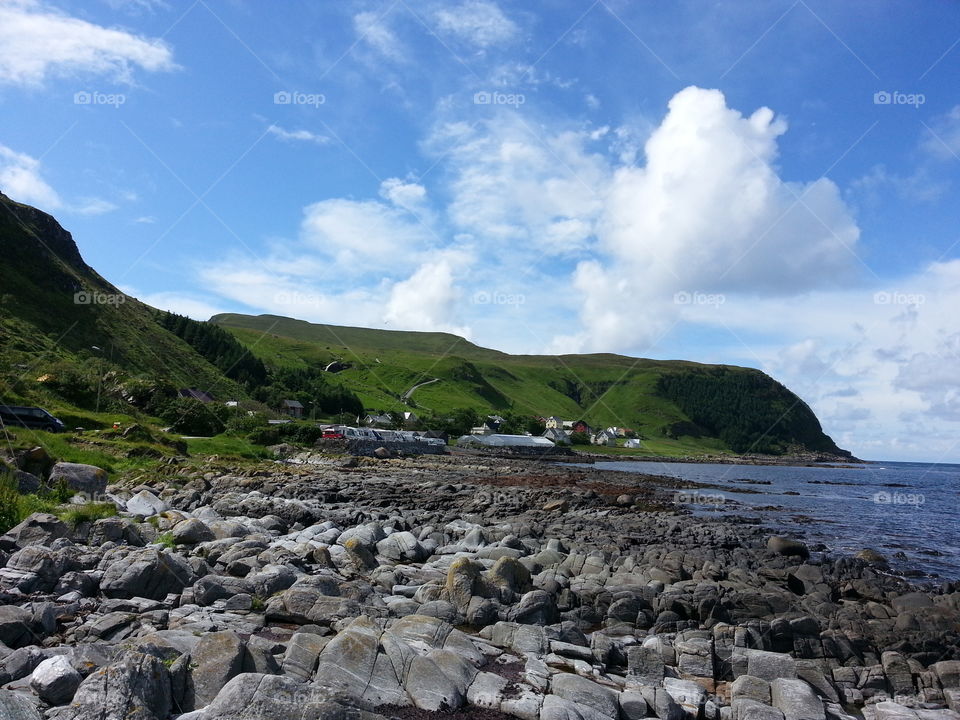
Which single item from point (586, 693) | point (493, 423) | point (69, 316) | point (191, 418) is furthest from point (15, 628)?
point (493, 423)

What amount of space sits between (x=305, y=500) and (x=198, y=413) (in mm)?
35906

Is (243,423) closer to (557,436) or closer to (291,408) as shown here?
(291,408)

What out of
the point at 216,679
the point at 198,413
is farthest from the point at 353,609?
the point at 198,413

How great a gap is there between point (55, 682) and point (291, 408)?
12445 centimetres

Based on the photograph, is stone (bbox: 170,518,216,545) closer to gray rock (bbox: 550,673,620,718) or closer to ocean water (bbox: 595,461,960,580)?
gray rock (bbox: 550,673,620,718)

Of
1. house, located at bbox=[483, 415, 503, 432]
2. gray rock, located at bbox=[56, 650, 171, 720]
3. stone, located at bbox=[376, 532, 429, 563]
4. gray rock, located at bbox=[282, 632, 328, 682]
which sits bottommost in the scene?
stone, located at bbox=[376, 532, 429, 563]

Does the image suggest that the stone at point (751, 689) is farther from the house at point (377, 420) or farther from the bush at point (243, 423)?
the house at point (377, 420)

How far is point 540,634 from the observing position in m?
11.6

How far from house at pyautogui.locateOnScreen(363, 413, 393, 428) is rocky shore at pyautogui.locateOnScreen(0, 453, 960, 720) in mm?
119713

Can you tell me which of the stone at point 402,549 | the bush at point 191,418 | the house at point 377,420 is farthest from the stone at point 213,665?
the house at point 377,420

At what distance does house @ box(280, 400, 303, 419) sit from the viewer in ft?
412

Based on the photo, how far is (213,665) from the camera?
7.85m

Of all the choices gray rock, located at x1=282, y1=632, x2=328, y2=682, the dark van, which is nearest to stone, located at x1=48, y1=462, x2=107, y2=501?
the dark van

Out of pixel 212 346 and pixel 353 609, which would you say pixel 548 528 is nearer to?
pixel 353 609
